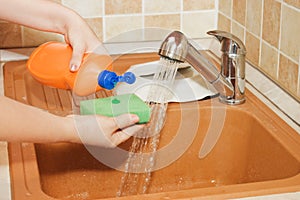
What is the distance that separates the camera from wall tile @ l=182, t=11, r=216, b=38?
1501 millimetres

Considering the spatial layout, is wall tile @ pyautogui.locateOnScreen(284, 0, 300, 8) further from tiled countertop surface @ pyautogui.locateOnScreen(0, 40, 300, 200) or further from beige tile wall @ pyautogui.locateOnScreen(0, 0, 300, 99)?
tiled countertop surface @ pyautogui.locateOnScreen(0, 40, 300, 200)

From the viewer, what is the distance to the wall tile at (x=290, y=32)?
3.60 ft

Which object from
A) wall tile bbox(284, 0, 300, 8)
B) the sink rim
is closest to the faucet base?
the sink rim

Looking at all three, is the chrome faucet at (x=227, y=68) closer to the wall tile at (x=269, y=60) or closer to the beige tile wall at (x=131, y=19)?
the wall tile at (x=269, y=60)

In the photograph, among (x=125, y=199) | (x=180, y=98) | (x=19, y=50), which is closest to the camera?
(x=125, y=199)

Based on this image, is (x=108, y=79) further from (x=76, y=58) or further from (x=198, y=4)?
(x=198, y=4)

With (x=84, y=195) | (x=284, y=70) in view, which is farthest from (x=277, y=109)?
(x=84, y=195)

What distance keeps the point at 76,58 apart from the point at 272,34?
1.30ft

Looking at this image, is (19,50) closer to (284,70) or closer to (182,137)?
(182,137)

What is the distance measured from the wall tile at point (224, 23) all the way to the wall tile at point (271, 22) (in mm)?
206

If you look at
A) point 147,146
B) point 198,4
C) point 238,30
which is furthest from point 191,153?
point 198,4

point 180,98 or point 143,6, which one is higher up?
point 143,6

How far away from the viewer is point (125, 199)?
850 millimetres

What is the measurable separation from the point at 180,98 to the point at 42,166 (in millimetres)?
318
